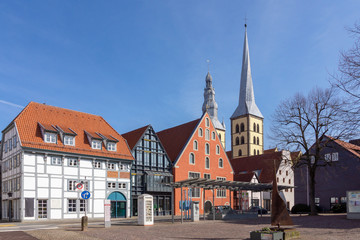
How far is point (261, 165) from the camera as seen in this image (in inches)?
2623

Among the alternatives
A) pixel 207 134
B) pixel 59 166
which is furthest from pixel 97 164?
pixel 207 134

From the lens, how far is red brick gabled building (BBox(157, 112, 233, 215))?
49.1 m

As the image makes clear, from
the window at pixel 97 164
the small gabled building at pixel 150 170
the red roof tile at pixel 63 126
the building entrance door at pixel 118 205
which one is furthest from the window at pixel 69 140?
the small gabled building at pixel 150 170

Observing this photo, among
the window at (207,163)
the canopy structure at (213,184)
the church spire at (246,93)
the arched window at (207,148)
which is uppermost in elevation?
the church spire at (246,93)

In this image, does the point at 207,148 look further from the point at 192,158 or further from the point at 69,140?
the point at 69,140

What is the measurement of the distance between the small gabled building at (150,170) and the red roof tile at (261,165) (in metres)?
18.7

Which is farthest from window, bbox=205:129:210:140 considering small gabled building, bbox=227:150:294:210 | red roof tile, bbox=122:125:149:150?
small gabled building, bbox=227:150:294:210

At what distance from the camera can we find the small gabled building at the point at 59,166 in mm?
35281

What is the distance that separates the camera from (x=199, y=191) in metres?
50.0

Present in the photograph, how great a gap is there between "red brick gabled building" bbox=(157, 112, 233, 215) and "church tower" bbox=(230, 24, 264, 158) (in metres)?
45.8

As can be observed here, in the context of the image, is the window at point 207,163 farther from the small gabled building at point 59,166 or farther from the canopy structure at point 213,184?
the small gabled building at point 59,166

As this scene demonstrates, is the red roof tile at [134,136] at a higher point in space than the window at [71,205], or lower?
higher

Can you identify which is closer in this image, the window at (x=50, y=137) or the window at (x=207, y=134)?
the window at (x=50, y=137)

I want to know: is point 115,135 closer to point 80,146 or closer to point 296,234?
point 80,146
